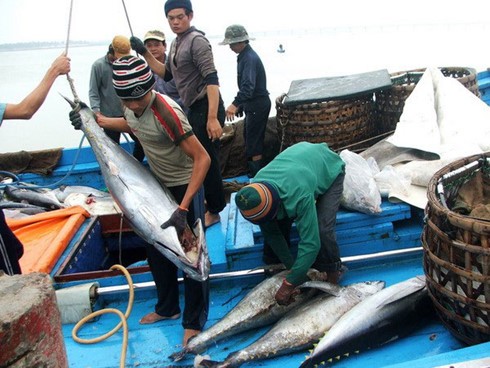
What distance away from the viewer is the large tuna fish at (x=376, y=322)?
9.36 feet

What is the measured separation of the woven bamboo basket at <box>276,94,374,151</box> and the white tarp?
0.57 m

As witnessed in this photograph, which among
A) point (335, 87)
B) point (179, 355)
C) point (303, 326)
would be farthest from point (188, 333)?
point (335, 87)

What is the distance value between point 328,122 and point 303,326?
2.62 meters

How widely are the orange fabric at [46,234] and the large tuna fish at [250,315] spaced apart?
5.28 feet

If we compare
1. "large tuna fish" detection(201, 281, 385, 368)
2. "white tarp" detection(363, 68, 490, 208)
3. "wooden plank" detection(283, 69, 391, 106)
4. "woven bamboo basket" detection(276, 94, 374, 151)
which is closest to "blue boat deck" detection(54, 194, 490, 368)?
"large tuna fish" detection(201, 281, 385, 368)

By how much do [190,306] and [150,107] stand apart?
1.38 meters

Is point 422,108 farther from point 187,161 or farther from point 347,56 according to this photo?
point 347,56

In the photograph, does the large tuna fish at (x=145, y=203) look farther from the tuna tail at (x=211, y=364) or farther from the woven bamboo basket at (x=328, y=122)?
the woven bamboo basket at (x=328, y=122)

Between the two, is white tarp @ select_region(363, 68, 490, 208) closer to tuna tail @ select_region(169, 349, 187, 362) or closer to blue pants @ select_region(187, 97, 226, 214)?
blue pants @ select_region(187, 97, 226, 214)

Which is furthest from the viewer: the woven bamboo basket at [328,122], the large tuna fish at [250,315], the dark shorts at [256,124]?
the dark shorts at [256,124]

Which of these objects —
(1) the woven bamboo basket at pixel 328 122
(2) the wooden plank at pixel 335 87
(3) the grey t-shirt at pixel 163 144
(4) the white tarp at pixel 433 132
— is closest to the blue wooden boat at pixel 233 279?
(4) the white tarp at pixel 433 132

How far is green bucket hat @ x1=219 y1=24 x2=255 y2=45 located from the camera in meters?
5.32

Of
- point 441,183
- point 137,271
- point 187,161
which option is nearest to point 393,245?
point 441,183

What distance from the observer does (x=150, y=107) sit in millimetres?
3020
